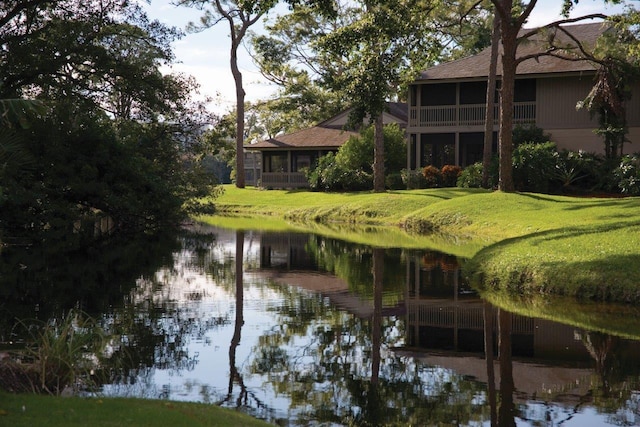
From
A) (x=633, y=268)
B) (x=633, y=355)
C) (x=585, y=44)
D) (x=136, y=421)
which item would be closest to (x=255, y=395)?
(x=136, y=421)

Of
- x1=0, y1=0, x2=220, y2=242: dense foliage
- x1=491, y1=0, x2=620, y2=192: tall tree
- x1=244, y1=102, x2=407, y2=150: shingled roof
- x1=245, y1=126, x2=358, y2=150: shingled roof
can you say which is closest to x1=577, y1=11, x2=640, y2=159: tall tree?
x1=491, y1=0, x2=620, y2=192: tall tree

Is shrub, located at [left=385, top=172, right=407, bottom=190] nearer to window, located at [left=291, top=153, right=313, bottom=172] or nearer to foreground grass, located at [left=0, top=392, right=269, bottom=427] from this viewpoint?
window, located at [left=291, top=153, right=313, bottom=172]

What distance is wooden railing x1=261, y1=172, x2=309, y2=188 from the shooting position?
200 feet

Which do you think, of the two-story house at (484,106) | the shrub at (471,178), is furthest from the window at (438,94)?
the shrub at (471,178)

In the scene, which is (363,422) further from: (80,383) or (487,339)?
(487,339)

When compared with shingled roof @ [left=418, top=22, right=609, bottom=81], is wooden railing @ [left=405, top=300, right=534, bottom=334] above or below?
below

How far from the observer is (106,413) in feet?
24.0

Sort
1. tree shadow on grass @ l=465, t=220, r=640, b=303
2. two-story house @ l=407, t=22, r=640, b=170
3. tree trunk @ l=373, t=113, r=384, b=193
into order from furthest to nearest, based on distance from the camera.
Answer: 1. tree trunk @ l=373, t=113, r=384, b=193
2. two-story house @ l=407, t=22, r=640, b=170
3. tree shadow on grass @ l=465, t=220, r=640, b=303

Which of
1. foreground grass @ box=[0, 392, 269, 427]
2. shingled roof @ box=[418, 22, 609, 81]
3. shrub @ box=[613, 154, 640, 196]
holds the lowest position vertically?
foreground grass @ box=[0, 392, 269, 427]

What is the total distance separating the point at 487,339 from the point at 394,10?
1934 cm

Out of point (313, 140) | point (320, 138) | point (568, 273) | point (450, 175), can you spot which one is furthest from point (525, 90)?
point (568, 273)

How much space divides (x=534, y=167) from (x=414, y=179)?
31.2 feet

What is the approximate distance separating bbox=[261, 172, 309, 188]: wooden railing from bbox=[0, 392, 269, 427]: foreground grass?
2061 inches

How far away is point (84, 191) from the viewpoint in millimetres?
28516
